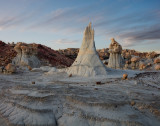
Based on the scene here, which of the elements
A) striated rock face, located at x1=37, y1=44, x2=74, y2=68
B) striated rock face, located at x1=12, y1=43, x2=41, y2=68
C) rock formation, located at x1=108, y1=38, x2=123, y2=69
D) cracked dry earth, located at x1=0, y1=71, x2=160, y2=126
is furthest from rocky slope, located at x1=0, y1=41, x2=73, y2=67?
cracked dry earth, located at x1=0, y1=71, x2=160, y2=126

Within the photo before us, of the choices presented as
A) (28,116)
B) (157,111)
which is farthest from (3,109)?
(157,111)

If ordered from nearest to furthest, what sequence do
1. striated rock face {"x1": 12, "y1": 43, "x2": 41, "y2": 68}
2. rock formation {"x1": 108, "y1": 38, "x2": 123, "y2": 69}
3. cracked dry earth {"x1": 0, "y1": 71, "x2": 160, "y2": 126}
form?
cracked dry earth {"x1": 0, "y1": 71, "x2": 160, "y2": 126} < striated rock face {"x1": 12, "y1": 43, "x2": 41, "y2": 68} < rock formation {"x1": 108, "y1": 38, "x2": 123, "y2": 69}

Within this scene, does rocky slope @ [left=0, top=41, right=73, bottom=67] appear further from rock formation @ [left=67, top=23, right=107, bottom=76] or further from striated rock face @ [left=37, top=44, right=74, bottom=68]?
rock formation @ [left=67, top=23, right=107, bottom=76]

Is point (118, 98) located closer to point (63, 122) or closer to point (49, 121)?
point (63, 122)

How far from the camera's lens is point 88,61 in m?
10.3

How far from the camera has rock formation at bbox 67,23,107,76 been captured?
9883 millimetres

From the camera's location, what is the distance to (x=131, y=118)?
3.76m

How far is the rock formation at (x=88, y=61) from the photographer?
9883mm

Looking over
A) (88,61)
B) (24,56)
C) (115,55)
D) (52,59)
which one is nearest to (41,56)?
(52,59)

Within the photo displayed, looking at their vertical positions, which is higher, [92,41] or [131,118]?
[92,41]

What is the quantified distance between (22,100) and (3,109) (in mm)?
650

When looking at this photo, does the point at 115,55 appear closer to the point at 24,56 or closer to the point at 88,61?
the point at 88,61

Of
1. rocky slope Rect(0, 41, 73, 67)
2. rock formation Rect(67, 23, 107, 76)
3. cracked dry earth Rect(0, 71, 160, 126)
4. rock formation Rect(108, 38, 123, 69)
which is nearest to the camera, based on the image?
cracked dry earth Rect(0, 71, 160, 126)

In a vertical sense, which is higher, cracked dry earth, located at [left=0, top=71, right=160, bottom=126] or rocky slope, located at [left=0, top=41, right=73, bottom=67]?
rocky slope, located at [left=0, top=41, right=73, bottom=67]
